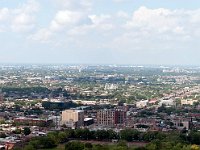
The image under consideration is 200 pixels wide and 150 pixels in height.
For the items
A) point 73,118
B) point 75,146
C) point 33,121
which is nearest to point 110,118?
point 73,118

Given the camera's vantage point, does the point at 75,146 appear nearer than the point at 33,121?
Yes

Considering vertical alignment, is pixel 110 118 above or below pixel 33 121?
below

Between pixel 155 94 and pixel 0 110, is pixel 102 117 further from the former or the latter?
pixel 155 94

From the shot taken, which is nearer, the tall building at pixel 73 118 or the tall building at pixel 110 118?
the tall building at pixel 73 118

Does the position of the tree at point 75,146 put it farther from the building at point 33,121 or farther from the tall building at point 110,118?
the tall building at point 110,118

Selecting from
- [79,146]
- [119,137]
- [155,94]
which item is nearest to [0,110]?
[119,137]

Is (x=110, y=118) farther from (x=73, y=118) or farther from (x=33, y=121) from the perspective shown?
(x=33, y=121)

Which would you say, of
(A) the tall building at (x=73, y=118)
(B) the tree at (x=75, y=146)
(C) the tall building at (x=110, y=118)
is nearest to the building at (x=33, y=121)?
(A) the tall building at (x=73, y=118)

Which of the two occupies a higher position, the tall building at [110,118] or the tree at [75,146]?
the tree at [75,146]
